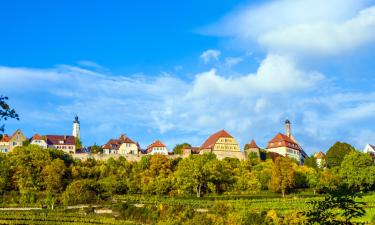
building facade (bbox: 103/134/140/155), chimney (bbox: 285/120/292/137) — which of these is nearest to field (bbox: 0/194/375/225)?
building facade (bbox: 103/134/140/155)

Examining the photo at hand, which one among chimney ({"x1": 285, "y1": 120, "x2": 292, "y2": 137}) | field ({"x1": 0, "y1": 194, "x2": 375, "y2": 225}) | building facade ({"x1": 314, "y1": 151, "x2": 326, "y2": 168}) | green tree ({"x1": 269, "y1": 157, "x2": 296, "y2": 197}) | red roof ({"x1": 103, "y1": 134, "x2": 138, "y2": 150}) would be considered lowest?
field ({"x1": 0, "y1": 194, "x2": 375, "y2": 225})

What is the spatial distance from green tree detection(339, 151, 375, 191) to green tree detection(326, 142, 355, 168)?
12.6m

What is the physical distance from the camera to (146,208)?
50.5 meters

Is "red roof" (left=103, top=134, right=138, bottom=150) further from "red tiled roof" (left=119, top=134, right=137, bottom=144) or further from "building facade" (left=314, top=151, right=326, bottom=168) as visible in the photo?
"building facade" (left=314, top=151, right=326, bottom=168)

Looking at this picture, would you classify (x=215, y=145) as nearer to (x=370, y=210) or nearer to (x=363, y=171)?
(x=363, y=171)

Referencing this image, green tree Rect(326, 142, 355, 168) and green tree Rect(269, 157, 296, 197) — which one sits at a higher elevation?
green tree Rect(326, 142, 355, 168)

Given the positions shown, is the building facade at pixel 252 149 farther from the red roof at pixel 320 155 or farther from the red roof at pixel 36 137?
the red roof at pixel 36 137

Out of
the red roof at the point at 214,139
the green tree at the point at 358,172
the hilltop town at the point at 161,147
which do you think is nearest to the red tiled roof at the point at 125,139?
the hilltop town at the point at 161,147

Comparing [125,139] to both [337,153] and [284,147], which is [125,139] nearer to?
[284,147]

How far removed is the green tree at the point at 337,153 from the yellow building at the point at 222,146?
554 inches

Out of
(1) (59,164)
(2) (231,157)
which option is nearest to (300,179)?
(2) (231,157)

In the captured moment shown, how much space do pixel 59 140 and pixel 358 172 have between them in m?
48.7

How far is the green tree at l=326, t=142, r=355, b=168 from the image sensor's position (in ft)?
268

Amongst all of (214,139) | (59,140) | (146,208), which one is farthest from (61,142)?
(146,208)
